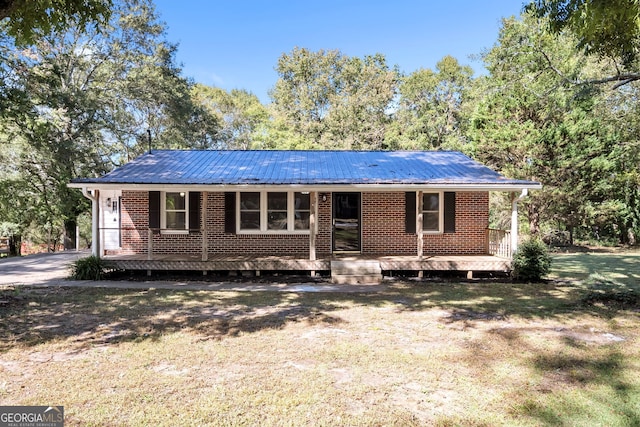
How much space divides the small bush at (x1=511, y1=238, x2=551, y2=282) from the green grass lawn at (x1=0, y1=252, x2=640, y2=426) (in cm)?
210

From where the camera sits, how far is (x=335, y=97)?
30188 mm

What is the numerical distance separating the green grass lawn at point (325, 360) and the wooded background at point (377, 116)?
465 cm

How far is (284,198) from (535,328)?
25.4ft

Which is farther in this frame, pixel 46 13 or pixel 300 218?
pixel 300 218

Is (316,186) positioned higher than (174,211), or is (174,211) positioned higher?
(316,186)

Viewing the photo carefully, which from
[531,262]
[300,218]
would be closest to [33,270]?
[300,218]

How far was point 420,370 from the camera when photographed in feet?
14.3

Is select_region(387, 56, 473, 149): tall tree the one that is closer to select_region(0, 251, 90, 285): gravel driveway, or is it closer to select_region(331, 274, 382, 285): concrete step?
select_region(331, 274, 382, 285): concrete step

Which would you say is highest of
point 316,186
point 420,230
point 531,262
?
point 316,186

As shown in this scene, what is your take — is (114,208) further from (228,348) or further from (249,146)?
(249,146)

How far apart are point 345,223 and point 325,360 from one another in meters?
7.95

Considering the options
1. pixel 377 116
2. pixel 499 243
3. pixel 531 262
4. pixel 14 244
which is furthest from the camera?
pixel 377 116

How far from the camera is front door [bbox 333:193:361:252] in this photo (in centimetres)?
1238

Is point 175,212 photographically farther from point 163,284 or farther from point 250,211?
point 163,284
